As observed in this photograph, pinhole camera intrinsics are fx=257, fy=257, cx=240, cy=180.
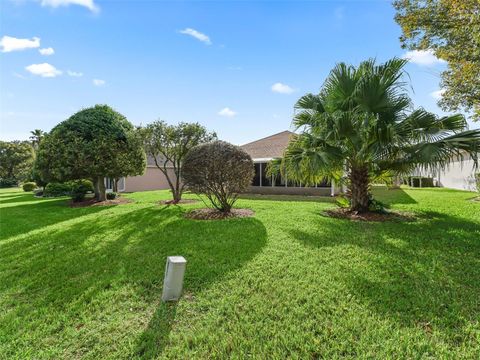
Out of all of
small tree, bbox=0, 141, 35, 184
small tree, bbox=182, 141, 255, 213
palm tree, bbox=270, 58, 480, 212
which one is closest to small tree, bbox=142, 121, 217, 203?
small tree, bbox=182, 141, 255, 213

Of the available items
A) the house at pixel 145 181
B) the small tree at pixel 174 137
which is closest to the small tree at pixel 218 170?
the small tree at pixel 174 137

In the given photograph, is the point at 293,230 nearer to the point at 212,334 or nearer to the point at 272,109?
the point at 212,334

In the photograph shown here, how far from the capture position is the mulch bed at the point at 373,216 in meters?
8.29

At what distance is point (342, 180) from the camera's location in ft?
33.3

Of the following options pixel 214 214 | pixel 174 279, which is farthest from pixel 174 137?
pixel 174 279

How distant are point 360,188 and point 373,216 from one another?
106cm

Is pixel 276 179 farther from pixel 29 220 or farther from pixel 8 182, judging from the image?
pixel 8 182

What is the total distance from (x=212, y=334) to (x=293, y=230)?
15.1 ft

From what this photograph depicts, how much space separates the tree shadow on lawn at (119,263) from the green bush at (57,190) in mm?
15233

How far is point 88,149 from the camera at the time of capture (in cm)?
1318

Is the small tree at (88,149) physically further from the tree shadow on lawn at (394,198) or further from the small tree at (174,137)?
the tree shadow on lawn at (394,198)

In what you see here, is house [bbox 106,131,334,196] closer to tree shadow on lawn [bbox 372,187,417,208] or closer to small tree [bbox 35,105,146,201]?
tree shadow on lawn [bbox 372,187,417,208]

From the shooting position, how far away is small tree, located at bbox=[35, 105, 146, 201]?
1317 centimetres

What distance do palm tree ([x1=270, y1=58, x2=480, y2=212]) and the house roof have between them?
8190mm
